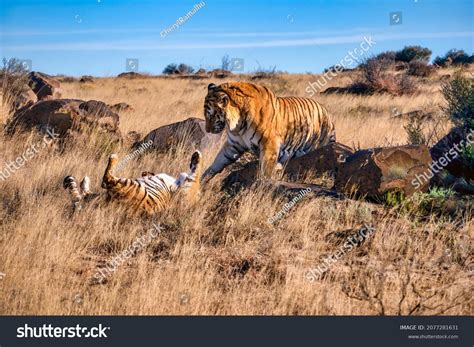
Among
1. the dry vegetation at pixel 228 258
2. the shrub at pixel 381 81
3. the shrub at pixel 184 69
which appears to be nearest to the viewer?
the dry vegetation at pixel 228 258

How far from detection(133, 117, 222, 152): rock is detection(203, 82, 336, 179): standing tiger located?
166cm

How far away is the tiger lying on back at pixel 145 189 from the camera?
8.76 metres

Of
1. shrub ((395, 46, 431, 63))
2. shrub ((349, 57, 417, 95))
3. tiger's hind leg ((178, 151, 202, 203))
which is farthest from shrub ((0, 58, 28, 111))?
shrub ((395, 46, 431, 63))

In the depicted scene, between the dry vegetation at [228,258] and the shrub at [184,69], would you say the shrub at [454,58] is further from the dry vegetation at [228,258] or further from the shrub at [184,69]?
the dry vegetation at [228,258]

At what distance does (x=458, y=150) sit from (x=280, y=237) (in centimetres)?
359

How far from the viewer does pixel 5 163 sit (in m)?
11.9

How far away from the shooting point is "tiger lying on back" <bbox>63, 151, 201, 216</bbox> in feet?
28.7

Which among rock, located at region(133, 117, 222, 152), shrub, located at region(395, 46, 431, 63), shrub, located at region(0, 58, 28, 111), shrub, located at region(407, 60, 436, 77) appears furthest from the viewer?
shrub, located at region(395, 46, 431, 63)

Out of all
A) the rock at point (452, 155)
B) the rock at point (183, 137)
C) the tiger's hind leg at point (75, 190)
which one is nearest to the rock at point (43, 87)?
the rock at point (183, 137)

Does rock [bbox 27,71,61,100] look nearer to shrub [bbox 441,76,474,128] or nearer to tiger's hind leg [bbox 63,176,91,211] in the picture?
tiger's hind leg [bbox 63,176,91,211]

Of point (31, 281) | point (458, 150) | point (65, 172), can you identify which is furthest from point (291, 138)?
point (31, 281)

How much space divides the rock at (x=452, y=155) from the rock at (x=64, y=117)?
659 centimetres

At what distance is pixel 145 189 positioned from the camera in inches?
358
